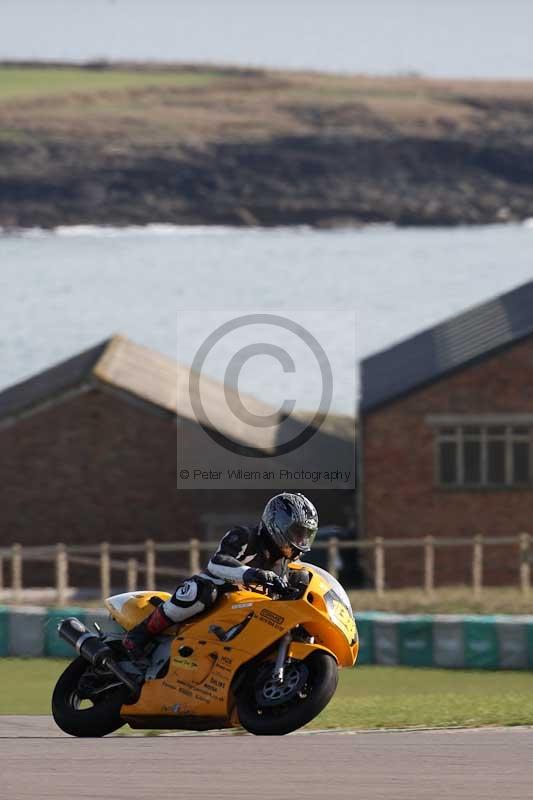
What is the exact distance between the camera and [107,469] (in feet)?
126

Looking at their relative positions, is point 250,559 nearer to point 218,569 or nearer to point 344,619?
point 218,569

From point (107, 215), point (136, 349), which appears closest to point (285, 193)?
point (107, 215)

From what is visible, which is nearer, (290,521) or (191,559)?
(290,521)

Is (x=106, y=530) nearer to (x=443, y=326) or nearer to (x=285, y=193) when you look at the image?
(x=443, y=326)

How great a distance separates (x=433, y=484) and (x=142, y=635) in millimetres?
24311

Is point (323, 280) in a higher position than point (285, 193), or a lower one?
lower

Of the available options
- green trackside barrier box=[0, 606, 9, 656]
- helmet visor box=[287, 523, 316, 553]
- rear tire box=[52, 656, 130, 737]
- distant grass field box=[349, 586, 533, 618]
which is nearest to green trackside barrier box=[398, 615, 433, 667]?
distant grass field box=[349, 586, 533, 618]

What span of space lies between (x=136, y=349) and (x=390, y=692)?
2783 cm

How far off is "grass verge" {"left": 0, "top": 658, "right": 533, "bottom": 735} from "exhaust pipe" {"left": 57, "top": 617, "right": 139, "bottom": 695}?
7.11ft

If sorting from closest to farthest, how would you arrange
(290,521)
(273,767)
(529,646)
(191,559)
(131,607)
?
(273,767), (290,521), (131,607), (529,646), (191,559)

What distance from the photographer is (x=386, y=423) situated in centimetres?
3566

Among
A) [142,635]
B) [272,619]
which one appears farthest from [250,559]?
[142,635]

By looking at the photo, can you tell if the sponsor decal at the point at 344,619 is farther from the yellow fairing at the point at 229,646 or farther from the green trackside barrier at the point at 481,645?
the green trackside barrier at the point at 481,645

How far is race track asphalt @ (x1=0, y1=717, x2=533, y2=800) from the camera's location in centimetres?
1009
